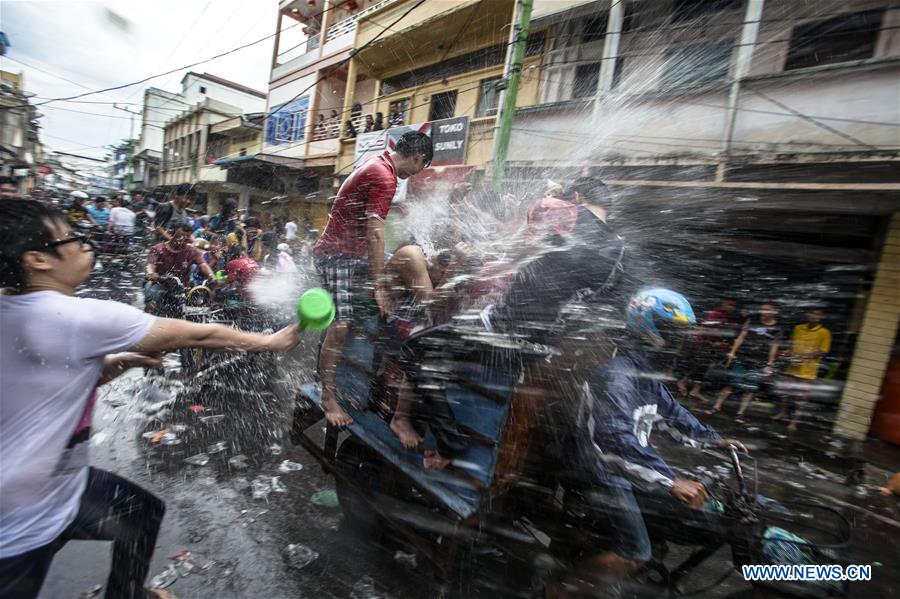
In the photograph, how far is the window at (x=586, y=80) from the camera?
27.5 feet

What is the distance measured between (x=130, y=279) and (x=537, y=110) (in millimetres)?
10306

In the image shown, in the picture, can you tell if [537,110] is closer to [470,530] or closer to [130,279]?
[470,530]

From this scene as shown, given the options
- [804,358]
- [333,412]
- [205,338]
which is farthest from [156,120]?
[804,358]

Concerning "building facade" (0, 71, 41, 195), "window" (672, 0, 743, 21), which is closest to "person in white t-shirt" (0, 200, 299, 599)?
"window" (672, 0, 743, 21)

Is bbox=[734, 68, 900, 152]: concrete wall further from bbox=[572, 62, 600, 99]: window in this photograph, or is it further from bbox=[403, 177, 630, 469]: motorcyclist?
bbox=[403, 177, 630, 469]: motorcyclist

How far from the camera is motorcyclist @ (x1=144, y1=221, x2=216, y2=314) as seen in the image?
553 cm

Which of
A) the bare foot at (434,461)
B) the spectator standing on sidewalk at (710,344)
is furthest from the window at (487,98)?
the bare foot at (434,461)

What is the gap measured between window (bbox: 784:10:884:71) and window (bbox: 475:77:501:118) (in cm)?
597

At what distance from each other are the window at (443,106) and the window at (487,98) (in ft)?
3.60

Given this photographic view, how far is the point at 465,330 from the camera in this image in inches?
A: 81.6

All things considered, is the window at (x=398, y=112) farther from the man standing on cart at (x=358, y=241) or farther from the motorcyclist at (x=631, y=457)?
the motorcyclist at (x=631, y=457)

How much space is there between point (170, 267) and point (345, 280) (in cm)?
398

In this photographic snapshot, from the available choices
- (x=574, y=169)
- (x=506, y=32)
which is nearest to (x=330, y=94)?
(x=506, y=32)

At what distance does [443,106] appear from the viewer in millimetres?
12453
